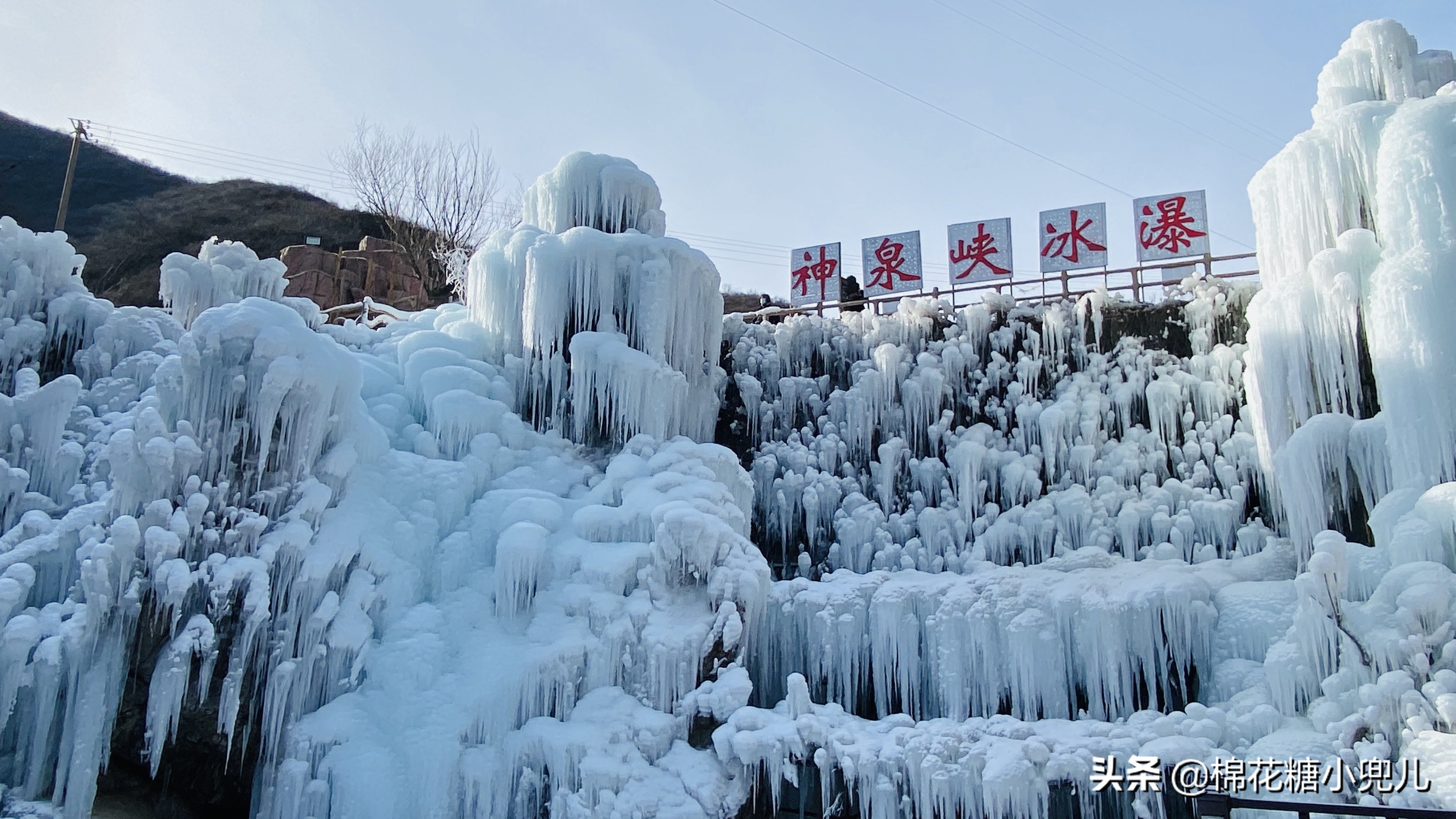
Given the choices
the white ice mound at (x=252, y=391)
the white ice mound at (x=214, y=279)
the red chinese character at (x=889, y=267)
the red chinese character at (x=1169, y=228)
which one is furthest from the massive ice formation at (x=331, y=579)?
the red chinese character at (x=1169, y=228)

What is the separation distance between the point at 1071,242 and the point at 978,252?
118 cm

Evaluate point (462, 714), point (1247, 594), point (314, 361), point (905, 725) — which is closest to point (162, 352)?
point (314, 361)

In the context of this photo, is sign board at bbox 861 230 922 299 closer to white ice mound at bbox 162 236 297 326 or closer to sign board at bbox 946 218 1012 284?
sign board at bbox 946 218 1012 284

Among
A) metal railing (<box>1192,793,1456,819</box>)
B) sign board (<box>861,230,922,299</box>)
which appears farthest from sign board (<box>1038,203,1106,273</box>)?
metal railing (<box>1192,793,1456,819</box>)

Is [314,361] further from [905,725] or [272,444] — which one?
[905,725]

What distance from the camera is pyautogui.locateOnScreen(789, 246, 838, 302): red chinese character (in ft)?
43.8

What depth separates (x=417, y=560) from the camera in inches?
291

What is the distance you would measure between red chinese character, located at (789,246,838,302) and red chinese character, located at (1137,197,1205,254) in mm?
3972

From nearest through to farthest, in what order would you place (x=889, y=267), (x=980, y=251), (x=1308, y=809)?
(x=1308, y=809) → (x=980, y=251) → (x=889, y=267)

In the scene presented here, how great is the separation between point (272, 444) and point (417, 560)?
138cm

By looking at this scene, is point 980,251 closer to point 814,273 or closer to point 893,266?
point 893,266

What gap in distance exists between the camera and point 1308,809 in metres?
4.06

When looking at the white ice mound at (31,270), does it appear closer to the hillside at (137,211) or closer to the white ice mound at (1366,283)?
the white ice mound at (1366,283)

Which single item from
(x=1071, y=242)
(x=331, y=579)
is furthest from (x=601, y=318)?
(x=1071, y=242)
